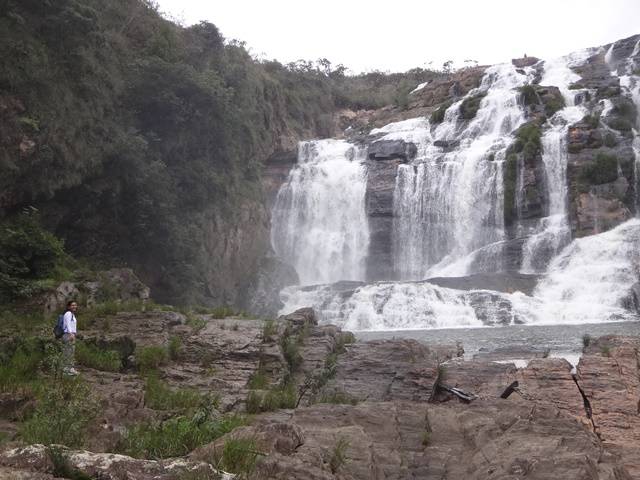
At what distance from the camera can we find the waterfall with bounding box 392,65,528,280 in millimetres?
35406

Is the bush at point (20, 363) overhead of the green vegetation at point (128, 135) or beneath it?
beneath

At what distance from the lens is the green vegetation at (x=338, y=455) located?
512cm

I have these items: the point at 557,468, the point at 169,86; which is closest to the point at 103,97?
the point at 169,86

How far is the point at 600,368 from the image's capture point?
9922 millimetres

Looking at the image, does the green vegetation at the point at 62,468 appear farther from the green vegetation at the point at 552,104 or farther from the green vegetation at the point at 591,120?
the green vegetation at the point at 552,104

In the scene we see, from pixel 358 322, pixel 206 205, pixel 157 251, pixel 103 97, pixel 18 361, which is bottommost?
pixel 358 322

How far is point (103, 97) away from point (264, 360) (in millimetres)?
12772

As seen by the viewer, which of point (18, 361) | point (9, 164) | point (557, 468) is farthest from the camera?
point (9, 164)

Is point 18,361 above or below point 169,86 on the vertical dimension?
below

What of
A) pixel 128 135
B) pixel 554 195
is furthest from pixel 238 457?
pixel 554 195

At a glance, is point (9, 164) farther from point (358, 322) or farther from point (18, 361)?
point (358, 322)

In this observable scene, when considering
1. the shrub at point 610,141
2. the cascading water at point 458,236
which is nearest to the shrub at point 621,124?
the shrub at point 610,141

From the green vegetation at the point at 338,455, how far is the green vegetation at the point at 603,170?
3156 cm

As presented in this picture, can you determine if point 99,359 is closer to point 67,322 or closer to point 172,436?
point 67,322
